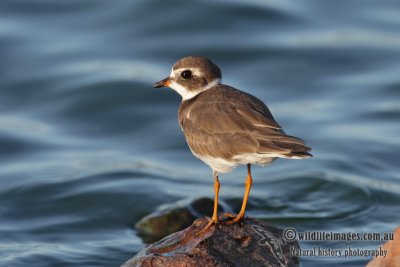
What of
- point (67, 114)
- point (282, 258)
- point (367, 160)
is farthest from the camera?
point (67, 114)

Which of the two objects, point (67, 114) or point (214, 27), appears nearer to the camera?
point (67, 114)

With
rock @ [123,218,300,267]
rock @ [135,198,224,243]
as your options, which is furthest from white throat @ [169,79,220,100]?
rock @ [135,198,224,243]

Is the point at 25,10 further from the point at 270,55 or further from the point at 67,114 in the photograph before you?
the point at 270,55

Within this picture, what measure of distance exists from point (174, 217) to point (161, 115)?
5.13 meters

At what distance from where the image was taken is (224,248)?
7.97 meters

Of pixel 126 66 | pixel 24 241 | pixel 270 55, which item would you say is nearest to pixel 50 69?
pixel 126 66

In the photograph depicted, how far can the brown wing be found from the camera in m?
7.98

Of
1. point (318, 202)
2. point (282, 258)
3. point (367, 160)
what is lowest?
point (282, 258)

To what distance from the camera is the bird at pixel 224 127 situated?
8.05 m

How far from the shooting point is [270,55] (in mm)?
18688

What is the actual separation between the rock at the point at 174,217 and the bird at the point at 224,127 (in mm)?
2559

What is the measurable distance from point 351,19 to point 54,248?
10825mm

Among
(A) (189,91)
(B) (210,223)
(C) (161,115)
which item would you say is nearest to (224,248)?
(B) (210,223)

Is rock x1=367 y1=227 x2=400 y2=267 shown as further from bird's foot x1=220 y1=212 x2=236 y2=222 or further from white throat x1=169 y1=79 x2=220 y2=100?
white throat x1=169 y1=79 x2=220 y2=100
